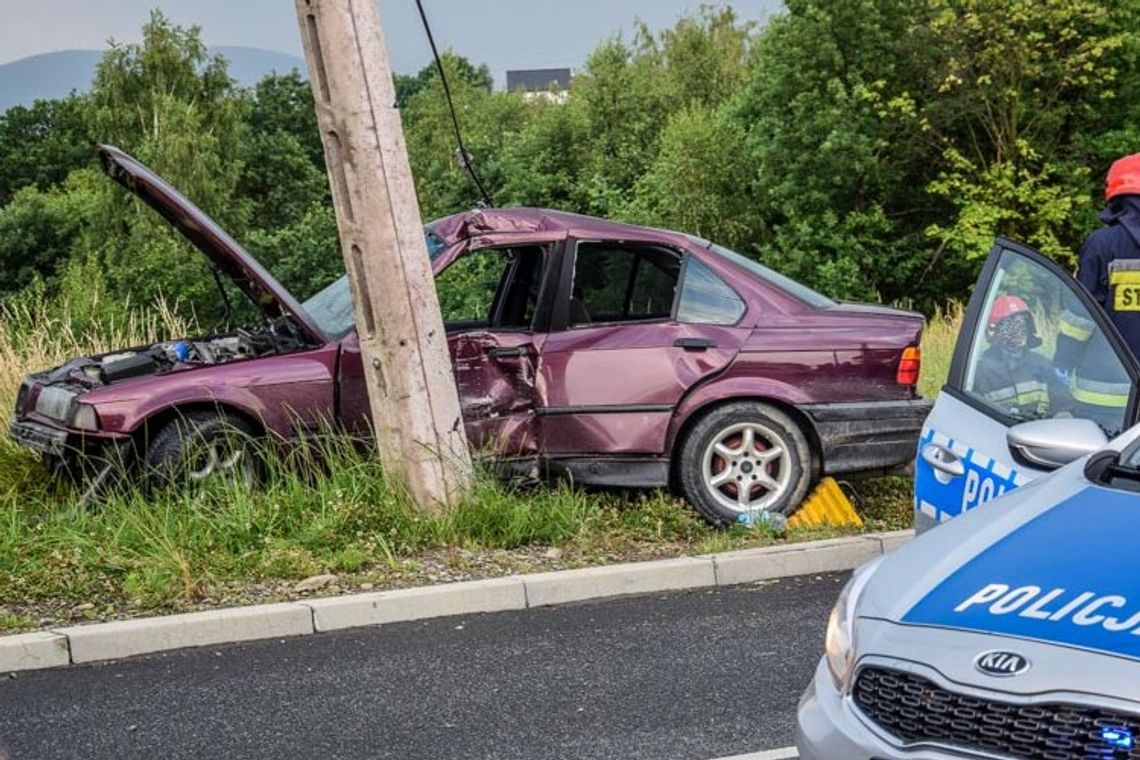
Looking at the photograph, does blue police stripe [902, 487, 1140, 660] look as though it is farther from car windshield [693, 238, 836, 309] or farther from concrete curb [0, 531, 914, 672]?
→ car windshield [693, 238, 836, 309]

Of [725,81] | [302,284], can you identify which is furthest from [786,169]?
[725,81]

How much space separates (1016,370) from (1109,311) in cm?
93

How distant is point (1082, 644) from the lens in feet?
9.68

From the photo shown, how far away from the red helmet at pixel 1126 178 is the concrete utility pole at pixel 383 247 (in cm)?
340

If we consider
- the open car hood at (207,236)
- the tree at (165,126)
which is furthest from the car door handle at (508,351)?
the tree at (165,126)

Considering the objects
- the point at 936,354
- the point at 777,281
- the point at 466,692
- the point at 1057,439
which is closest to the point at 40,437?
the point at 466,692

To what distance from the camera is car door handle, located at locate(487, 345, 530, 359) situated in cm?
816

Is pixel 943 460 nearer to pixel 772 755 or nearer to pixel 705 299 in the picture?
pixel 772 755

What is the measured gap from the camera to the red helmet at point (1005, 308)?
4949 millimetres

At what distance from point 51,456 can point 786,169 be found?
35.7 meters

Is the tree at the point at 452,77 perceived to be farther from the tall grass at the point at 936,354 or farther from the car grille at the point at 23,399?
the car grille at the point at 23,399

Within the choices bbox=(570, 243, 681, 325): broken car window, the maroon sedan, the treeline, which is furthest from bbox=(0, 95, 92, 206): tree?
bbox=(570, 243, 681, 325): broken car window

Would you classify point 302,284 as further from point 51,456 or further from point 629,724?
point 629,724

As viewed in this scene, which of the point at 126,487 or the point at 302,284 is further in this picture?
the point at 302,284
